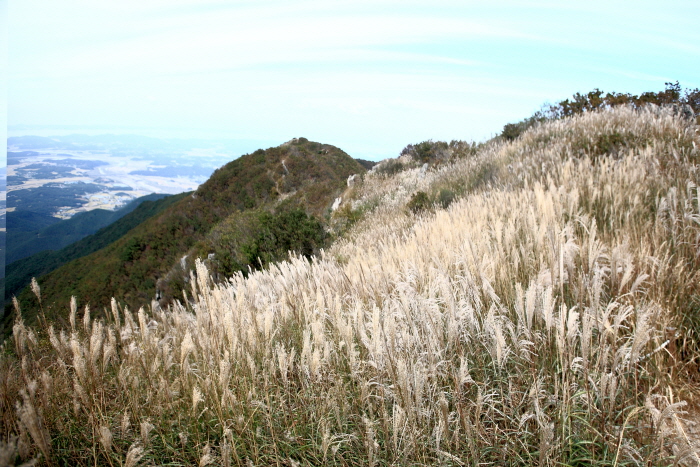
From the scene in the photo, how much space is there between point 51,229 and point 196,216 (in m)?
113

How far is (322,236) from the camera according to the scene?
47.5 ft

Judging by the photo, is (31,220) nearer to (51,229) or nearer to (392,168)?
(51,229)

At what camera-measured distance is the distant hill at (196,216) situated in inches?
1542

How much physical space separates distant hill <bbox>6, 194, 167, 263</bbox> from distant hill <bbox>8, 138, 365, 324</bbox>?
5798cm

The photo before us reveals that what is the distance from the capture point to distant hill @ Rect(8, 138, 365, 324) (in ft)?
128

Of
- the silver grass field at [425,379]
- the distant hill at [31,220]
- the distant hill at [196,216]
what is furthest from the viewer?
the distant hill at [31,220]

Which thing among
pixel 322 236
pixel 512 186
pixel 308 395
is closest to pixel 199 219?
pixel 322 236

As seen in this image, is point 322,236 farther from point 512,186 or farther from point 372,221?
point 512,186

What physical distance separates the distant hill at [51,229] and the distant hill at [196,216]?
58.0m

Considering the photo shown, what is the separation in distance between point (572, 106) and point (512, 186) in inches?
460

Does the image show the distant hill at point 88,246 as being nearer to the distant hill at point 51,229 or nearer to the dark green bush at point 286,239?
the distant hill at point 51,229

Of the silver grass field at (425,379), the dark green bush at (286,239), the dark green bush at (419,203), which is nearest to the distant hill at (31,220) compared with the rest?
the dark green bush at (286,239)

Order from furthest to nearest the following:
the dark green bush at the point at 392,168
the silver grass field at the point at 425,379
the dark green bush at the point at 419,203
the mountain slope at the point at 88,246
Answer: the mountain slope at the point at 88,246, the dark green bush at the point at 392,168, the dark green bush at the point at 419,203, the silver grass field at the point at 425,379

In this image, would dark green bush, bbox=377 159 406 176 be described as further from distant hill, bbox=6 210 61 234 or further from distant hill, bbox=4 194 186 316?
distant hill, bbox=6 210 61 234
